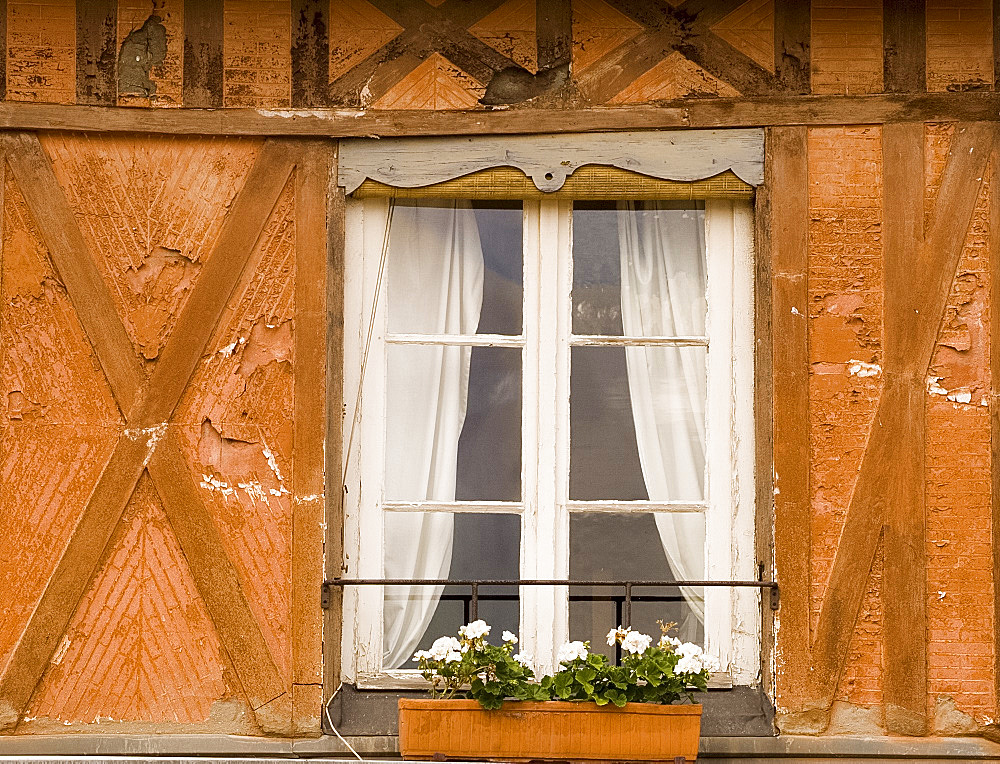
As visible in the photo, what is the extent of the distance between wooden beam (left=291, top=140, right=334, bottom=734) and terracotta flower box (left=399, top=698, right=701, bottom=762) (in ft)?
1.58

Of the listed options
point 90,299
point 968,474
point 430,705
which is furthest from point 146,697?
point 968,474

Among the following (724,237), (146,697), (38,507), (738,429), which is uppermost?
(724,237)

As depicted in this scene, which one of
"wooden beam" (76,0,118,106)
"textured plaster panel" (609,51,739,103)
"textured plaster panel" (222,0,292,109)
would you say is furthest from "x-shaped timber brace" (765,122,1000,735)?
"wooden beam" (76,0,118,106)

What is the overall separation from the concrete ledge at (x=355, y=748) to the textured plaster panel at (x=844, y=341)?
16cm

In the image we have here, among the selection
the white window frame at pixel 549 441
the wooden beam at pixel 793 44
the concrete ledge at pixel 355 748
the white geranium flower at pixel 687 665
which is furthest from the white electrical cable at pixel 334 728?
the wooden beam at pixel 793 44

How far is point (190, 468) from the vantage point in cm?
404

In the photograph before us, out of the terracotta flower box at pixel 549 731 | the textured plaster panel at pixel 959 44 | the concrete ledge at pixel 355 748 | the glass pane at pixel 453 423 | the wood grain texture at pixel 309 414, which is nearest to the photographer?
the terracotta flower box at pixel 549 731

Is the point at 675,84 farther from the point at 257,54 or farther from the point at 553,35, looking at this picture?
the point at 257,54

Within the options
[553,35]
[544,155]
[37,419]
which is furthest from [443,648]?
[553,35]

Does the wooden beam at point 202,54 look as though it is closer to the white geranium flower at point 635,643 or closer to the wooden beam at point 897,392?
the white geranium flower at point 635,643

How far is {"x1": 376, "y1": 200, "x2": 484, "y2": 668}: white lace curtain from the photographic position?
4176mm

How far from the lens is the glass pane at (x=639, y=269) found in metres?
4.27

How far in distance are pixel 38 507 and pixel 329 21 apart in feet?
6.14

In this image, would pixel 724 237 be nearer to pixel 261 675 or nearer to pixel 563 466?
pixel 563 466
